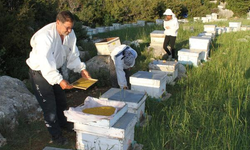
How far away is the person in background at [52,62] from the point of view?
2.84 metres

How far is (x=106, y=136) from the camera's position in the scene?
277cm

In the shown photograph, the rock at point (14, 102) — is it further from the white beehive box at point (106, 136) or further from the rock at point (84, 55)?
the rock at point (84, 55)

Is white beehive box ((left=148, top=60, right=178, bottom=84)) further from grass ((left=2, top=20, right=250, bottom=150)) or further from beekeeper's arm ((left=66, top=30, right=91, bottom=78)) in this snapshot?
beekeeper's arm ((left=66, top=30, right=91, bottom=78))

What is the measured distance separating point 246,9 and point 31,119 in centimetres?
2804

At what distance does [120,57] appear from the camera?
4402mm

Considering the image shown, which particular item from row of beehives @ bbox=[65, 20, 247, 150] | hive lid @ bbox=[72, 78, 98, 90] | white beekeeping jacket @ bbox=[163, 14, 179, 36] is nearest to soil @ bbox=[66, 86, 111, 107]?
row of beehives @ bbox=[65, 20, 247, 150]

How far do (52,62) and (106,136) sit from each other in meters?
Answer: 1.09

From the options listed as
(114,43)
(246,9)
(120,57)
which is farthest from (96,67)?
(246,9)

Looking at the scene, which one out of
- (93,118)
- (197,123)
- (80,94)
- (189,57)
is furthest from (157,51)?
(93,118)

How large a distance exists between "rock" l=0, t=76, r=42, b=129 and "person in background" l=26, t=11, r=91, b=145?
2.60ft

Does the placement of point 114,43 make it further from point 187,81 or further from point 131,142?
point 131,142

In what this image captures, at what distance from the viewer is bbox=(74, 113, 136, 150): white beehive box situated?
2733 mm

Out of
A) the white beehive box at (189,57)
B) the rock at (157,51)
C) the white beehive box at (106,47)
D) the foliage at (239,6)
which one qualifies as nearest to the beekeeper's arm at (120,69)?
the white beehive box at (106,47)

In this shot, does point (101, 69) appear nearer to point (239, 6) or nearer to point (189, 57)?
point (189, 57)
